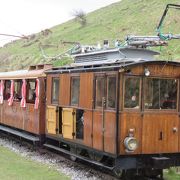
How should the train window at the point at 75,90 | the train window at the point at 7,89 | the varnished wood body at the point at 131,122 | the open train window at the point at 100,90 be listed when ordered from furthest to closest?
the train window at the point at 7,89
the train window at the point at 75,90
the open train window at the point at 100,90
the varnished wood body at the point at 131,122

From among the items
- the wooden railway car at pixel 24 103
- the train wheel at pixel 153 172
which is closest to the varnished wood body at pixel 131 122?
the train wheel at pixel 153 172

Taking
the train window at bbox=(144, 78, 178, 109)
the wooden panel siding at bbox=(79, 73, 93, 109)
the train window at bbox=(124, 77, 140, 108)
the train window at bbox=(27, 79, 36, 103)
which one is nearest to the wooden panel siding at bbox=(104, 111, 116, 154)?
the train window at bbox=(124, 77, 140, 108)

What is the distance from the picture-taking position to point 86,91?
13.0 meters

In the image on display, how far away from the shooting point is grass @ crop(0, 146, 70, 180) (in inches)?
488

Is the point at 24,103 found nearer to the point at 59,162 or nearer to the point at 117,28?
the point at 59,162

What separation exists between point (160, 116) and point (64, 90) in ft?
11.4

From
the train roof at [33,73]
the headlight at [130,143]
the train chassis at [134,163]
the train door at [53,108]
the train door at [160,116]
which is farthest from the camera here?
the train roof at [33,73]

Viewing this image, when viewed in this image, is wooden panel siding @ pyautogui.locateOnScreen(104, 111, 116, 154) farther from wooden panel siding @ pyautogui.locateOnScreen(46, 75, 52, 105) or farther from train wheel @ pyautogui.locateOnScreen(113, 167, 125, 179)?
wooden panel siding @ pyautogui.locateOnScreen(46, 75, 52, 105)

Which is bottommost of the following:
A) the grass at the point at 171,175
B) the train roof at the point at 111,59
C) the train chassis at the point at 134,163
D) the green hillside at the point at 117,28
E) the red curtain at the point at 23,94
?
the grass at the point at 171,175

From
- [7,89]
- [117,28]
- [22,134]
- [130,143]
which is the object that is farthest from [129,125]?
[117,28]

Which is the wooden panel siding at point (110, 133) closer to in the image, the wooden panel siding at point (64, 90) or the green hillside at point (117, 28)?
the wooden panel siding at point (64, 90)

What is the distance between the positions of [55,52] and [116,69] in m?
34.7

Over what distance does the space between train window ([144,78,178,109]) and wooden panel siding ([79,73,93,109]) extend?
1528 millimetres

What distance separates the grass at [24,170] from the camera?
12383 millimetres
